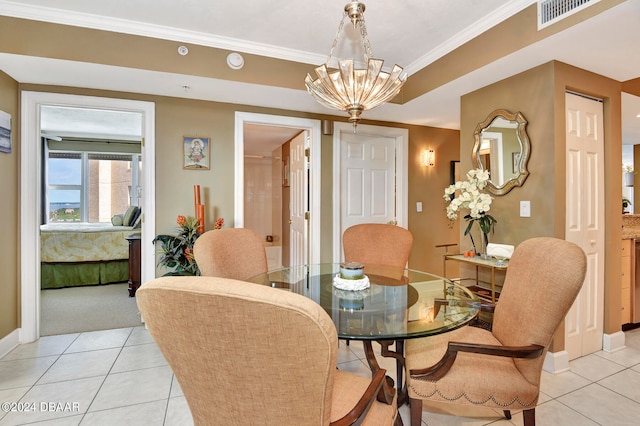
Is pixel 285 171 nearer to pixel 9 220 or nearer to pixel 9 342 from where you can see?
pixel 9 220

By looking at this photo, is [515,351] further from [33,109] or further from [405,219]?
[33,109]

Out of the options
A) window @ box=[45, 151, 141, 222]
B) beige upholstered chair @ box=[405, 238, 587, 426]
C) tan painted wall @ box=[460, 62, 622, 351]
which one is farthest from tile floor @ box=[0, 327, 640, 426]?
window @ box=[45, 151, 141, 222]

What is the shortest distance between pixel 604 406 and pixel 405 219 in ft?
8.00

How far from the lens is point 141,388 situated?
2.02 metres

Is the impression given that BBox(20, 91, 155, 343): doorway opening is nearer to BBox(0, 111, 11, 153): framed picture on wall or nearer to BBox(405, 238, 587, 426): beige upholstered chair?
BBox(0, 111, 11, 153): framed picture on wall

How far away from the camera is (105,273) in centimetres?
443

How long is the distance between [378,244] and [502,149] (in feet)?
4.23

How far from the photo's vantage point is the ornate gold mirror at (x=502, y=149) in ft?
7.97

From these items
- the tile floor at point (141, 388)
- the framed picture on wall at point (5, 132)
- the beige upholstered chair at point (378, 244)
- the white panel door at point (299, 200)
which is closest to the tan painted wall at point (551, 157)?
the tile floor at point (141, 388)

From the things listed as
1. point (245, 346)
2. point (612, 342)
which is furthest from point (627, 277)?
point (245, 346)

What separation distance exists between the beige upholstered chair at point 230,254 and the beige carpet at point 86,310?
1681 millimetres

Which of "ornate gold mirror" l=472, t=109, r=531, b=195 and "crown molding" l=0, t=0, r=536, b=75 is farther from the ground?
"crown molding" l=0, t=0, r=536, b=75

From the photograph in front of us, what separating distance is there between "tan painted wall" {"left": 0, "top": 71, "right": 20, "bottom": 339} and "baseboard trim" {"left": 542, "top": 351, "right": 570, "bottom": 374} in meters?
4.12

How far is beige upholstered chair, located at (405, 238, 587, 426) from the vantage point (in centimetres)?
126
